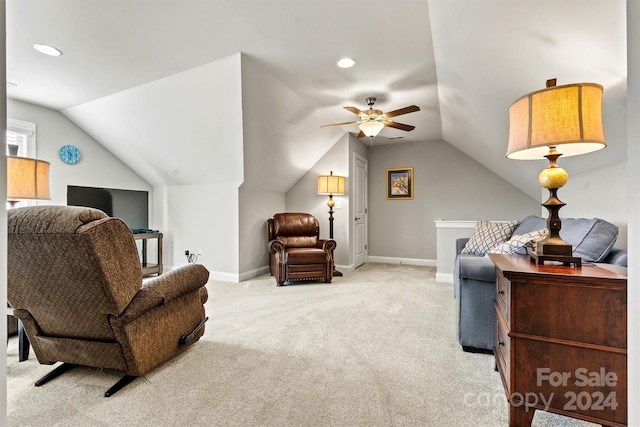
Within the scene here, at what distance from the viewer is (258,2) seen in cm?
208

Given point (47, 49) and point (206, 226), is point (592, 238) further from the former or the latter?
point (206, 226)

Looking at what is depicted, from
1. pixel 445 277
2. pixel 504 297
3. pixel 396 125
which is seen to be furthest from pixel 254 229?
pixel 504 297

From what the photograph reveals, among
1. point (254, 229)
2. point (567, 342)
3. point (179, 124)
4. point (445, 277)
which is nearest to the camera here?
point (567, 342)

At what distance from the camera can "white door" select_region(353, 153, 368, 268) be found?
546cm

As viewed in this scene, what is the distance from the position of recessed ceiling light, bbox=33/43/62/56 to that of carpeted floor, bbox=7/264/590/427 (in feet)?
7.98

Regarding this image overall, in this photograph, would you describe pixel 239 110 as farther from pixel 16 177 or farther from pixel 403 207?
pixel 403 207

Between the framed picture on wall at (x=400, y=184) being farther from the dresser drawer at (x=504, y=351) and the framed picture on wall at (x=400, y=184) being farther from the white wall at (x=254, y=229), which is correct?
the dresser drawer at (x=504, y=351)

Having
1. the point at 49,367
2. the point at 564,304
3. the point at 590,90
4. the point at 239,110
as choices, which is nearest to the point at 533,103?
the point at 590,90

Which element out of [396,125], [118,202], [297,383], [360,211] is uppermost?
[396,125]

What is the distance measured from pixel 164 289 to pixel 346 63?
2519 millimetres

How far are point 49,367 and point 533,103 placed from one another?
3087 mm

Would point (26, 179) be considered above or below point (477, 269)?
above

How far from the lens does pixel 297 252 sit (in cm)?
420

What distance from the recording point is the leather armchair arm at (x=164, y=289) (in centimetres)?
161
